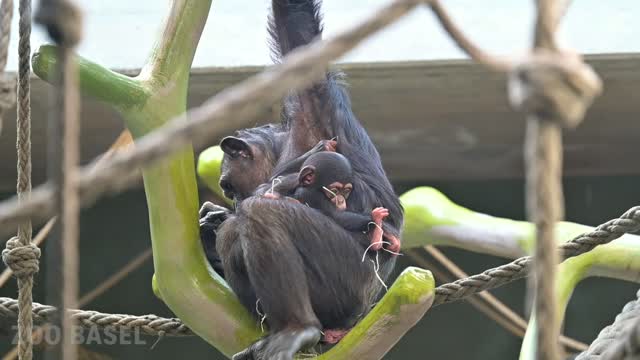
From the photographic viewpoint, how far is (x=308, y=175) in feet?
9.64

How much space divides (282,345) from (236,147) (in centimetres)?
84

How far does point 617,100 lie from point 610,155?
919 mm

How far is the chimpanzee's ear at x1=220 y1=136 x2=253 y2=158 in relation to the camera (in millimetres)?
3227

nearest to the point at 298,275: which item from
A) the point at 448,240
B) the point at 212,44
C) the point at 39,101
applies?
the point at 448,240

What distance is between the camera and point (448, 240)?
414cm

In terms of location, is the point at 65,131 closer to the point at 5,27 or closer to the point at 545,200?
the point at 545,200

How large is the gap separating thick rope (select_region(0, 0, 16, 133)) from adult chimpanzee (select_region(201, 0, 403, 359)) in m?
1.07

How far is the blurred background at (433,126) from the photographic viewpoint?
4.95m

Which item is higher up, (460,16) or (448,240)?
(460,16)

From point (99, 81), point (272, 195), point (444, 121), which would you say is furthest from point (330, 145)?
point (444, 121)

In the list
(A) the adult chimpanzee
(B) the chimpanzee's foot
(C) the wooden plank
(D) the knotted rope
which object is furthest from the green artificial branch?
(C) the wooden plank

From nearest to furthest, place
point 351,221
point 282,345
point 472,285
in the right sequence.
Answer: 1. point 282,345
2. point 472,285
3. point 351,221

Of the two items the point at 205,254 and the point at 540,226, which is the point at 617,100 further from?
the point at 540,226

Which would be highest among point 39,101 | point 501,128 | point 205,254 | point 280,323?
point 39,101
